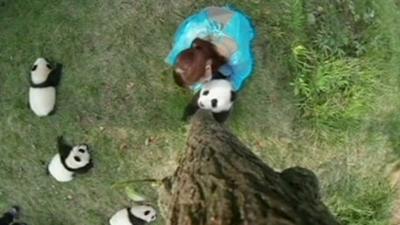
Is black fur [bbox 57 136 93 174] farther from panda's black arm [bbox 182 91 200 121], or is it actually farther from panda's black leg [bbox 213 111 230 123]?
panda's black leg [bbox 213 111 230 123]

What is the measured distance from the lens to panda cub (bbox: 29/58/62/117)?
421 centimetres

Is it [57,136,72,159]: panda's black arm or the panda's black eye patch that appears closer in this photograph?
the panda's black eye patch

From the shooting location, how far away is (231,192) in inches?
97.5

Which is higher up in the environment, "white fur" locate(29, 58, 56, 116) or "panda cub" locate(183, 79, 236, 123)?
"white fur" locate(29, 58, 56, 116)

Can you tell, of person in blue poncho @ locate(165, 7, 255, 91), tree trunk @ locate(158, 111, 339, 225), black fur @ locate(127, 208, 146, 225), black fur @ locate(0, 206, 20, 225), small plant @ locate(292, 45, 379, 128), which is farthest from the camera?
black fur @ locate(0, 206, 20, 225)

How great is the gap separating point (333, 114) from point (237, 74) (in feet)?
2.14

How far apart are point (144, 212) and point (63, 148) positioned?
0.60 metres

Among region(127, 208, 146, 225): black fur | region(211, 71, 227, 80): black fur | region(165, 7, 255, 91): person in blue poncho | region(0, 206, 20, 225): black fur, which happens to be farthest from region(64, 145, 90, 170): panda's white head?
region(211, 71, 227, 80): black fur

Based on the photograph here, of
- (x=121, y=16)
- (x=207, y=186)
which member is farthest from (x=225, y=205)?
(x=121, y=16)

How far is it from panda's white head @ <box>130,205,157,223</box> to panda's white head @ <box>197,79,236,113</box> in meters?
0.77

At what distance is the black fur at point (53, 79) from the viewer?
4.22m

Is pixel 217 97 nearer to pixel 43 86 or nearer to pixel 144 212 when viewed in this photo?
pixel 144 212

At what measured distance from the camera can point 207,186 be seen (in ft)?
8.39

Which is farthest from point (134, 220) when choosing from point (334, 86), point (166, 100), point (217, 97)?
point (334, 86)
